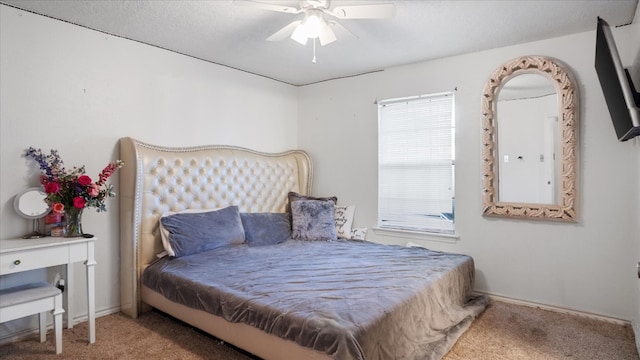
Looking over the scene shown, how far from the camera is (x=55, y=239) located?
2426 mm

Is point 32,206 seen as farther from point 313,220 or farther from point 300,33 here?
point 313,220

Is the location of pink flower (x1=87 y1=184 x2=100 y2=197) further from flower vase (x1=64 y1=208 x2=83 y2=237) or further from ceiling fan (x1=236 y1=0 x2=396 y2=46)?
ceiling fan (x1=236 y1=0 x2=396 y2=46)

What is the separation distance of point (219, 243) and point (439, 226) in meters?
2.20

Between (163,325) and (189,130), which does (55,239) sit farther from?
(189,130)

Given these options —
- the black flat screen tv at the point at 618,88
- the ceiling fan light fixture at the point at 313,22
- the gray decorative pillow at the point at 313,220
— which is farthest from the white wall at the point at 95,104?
the black flat screen tv at the point at 618,88

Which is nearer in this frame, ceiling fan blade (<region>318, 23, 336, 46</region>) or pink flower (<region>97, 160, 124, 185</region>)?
ceiling fan blade (<region>318, 23, 336, 46</region>)

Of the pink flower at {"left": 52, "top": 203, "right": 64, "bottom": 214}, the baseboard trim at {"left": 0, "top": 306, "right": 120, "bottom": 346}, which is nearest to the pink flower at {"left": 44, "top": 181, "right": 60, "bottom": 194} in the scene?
the pink flower at {"left": 52, "top": 203, "right": 64, "bottom": 214}

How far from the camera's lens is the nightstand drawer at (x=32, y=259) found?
6.94ft

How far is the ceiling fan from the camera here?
7.14 ft

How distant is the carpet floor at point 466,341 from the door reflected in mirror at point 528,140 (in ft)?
3.37

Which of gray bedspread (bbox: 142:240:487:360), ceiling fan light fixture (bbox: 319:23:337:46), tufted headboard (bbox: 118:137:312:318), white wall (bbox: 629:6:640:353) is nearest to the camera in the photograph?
gray bedspread (bbox: 142:240:487:360)

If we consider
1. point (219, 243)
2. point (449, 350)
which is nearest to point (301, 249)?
point (219, 243)

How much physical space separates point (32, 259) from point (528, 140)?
12.7 ft

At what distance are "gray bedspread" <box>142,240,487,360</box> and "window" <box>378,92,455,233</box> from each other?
56 cm
